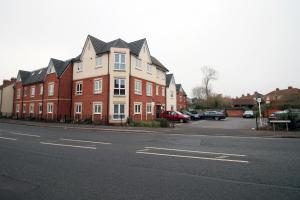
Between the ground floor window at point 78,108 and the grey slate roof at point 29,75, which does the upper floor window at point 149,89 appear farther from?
the grey slate roof at point 29,75

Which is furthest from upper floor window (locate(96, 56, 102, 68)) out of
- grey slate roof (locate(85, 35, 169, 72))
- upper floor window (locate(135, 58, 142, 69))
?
upper floor window (locate(135, 58, 142, 69))

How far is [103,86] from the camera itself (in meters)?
24.2

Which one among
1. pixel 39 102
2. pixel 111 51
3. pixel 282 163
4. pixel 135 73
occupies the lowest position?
pixel 282 163

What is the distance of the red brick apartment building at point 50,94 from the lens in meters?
28.0

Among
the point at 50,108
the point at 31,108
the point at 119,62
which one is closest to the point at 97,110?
the point at 119,62

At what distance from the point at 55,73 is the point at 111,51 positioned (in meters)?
11.7

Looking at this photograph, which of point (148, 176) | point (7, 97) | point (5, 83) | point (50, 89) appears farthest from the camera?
point (5, 83)

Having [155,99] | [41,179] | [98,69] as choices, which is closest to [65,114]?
[98,69]

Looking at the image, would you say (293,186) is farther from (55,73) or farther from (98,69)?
(55,73)

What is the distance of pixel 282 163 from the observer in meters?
6.06

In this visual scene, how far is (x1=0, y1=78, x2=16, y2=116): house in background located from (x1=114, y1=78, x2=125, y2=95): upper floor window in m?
31.4

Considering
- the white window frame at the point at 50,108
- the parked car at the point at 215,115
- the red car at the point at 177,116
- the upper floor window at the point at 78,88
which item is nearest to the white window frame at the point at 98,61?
the upper floor window at the point at 78,88

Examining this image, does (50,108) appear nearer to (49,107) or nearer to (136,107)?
(49,107)

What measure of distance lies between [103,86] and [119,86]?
7.26ft
